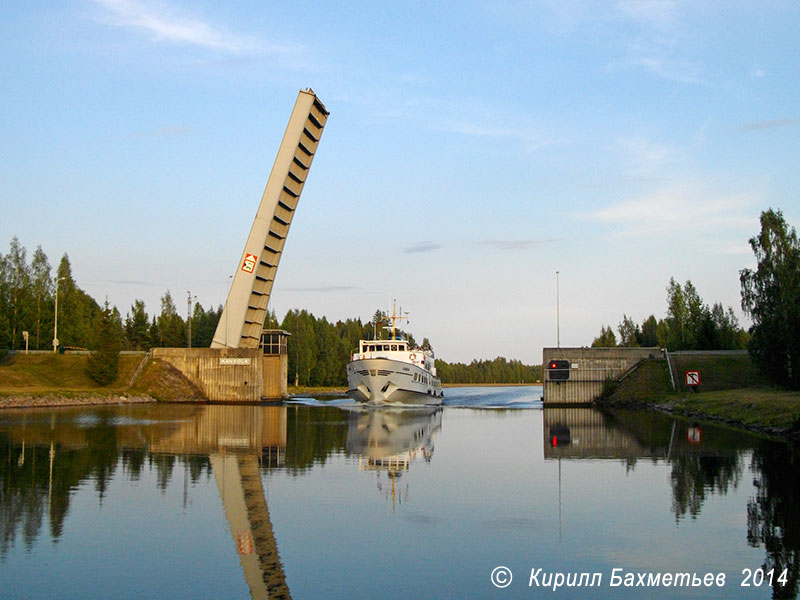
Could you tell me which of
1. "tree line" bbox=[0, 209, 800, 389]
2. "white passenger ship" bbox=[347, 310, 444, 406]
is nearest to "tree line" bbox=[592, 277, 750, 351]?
"tree line" bbox=[0, 209, 800, 389]

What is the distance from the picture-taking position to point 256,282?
68688 mm

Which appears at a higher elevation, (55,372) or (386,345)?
(386,345)

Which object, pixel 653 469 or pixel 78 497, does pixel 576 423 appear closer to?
pixel 653 469

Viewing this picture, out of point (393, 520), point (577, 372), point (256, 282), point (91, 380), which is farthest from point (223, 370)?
point (393, 520)

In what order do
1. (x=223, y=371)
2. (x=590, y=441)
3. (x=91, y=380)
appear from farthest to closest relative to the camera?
1. (x=91, y=380)
2. (x=223, y=371)
3. (x=590, y=441)

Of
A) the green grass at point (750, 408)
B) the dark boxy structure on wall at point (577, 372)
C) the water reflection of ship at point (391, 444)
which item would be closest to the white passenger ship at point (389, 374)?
the dark boxy structure on wall at point (577, 372)

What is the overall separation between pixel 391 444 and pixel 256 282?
129ft

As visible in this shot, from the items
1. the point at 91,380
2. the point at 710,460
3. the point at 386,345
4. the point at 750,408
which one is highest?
the point at 386,345

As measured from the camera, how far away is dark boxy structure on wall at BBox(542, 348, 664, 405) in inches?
2665

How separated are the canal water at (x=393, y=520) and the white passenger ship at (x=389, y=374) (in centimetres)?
3260

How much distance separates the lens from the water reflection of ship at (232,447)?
12.3 meters

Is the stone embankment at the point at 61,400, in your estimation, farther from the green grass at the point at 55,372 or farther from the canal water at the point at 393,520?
the canal water at the point at 393,520

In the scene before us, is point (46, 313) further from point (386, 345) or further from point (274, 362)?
point (386, 345)

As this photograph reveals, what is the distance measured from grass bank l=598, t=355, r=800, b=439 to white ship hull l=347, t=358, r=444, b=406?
15172 millimetres
